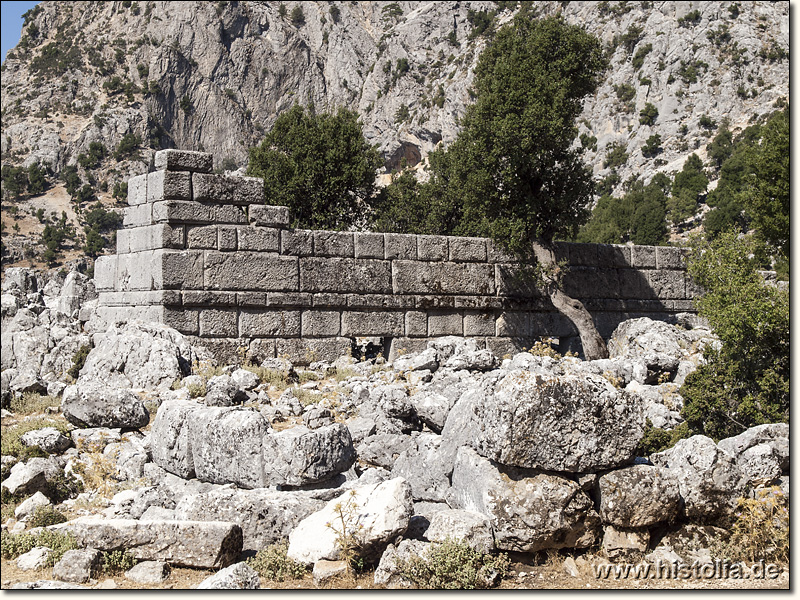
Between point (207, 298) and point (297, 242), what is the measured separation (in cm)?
174

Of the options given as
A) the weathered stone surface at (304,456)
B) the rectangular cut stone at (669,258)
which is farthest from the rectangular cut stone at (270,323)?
the rectangular cut stone at (669,258)

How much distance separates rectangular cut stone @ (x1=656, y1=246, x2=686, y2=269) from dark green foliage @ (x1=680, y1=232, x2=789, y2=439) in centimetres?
823

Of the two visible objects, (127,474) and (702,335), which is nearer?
(127,474)

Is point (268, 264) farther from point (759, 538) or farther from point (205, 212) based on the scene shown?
point (759, 538)

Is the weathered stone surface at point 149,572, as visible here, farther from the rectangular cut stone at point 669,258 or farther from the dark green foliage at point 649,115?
the dark green foliage at point 649,115

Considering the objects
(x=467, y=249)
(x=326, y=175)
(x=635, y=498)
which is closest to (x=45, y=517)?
(x=635, y=498)

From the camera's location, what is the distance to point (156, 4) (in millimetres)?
112188

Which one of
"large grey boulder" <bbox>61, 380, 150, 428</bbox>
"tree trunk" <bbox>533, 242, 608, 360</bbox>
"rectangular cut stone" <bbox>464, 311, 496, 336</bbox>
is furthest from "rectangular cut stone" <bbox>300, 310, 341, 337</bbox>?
"large grey boulder" <bbox>61, 380, 150, 428</bbox>

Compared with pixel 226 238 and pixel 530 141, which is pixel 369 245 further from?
pixel 530 141

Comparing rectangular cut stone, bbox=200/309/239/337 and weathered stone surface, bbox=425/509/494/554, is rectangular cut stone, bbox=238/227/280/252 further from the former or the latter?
weathered stone surface, bbox=425/509/494/554

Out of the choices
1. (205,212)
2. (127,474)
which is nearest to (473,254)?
(205,212)

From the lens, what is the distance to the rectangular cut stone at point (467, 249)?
568 inches

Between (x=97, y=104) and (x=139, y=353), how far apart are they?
94.1 m

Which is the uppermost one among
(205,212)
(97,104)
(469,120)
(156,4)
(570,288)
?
(156,4)
